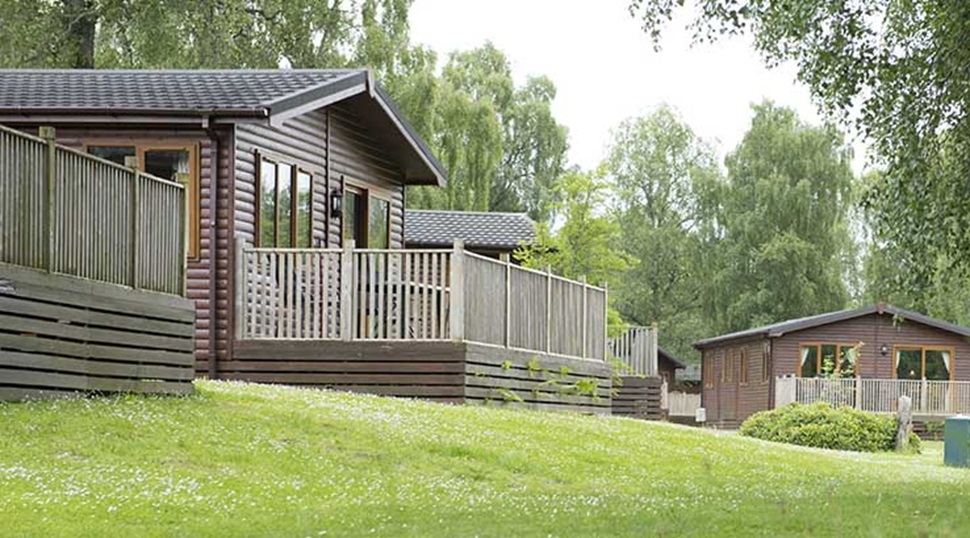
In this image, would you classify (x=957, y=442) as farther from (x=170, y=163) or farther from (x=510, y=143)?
(x=510, y=143)

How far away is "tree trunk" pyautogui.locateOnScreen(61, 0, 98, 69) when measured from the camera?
3766 cm

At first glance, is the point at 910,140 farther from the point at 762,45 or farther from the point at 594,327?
the point at 594,327

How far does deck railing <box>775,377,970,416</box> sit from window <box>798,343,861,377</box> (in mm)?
4170

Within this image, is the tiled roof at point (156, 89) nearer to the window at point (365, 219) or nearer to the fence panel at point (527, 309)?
the window at point (365, 219)

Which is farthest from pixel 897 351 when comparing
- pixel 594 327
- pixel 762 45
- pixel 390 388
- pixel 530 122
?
pixel 762 45

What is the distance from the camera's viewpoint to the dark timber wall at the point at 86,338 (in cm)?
1409


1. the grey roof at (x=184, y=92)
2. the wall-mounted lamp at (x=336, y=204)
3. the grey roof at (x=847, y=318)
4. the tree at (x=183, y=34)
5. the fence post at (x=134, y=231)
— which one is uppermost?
the tree at (x=183, y=34)

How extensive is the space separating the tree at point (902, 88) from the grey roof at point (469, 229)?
2195cm

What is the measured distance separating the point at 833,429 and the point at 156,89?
599 inches

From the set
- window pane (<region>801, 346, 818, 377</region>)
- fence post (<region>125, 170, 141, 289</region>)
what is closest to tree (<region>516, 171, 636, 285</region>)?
fence post (<region>125, 170, 141, 289</region>)

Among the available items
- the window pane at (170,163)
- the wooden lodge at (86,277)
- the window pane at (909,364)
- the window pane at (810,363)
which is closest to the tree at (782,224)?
the window pane at (909,364)

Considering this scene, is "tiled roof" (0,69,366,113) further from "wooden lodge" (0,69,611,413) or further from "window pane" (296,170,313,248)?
"window pane" (296,170,313,248)

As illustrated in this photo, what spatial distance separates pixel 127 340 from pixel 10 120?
7143mm

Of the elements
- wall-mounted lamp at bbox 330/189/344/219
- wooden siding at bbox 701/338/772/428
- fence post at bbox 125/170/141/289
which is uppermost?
wall-mounted lamp at bbox 330/189/344/219
